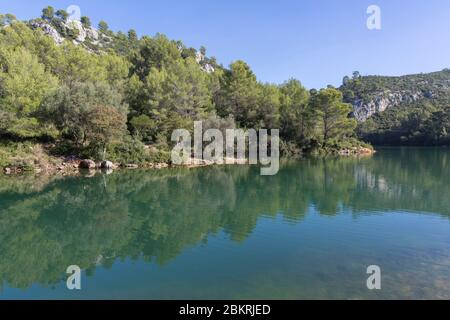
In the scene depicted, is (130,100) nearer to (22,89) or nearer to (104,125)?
(104,125)

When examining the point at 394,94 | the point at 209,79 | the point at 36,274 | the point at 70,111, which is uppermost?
the point at 394,94

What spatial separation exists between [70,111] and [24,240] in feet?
68.0

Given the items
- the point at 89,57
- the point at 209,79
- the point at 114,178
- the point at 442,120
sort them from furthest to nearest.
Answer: the point at 442,120, the point at 209,79, the point at 89,57, the point at 114,178

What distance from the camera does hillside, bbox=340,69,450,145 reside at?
74.9 metres

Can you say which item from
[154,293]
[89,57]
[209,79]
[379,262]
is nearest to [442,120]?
[209,79]

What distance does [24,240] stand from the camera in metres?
10.9

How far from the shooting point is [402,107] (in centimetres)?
9631

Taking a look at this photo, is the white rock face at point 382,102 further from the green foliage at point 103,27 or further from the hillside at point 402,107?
the green foliage at point 103,27

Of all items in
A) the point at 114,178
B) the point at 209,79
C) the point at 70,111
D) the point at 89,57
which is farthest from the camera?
the point at 209,79

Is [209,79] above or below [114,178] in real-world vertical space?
above

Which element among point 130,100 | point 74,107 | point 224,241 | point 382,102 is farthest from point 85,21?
point 224,241

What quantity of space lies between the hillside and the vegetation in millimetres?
28541
